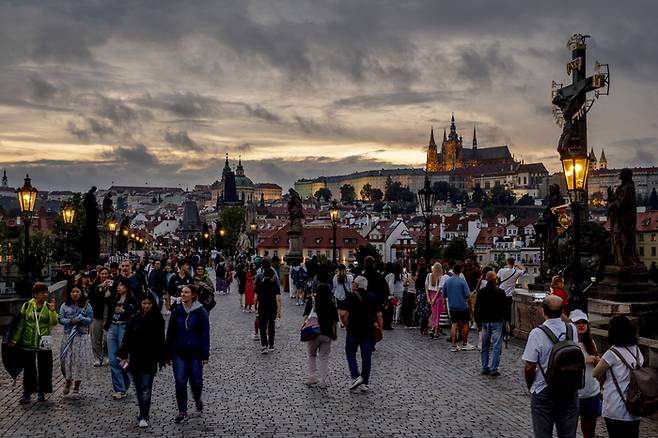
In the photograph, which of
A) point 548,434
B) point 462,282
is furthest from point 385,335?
point 548,434

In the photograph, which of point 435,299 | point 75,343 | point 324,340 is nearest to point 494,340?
point 324,340

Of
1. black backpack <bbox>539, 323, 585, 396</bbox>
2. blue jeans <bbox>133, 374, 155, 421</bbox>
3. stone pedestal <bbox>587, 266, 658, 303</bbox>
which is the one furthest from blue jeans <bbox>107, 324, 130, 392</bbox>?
stone pedestal <bbox>587, 266, 658, 303</bbox>

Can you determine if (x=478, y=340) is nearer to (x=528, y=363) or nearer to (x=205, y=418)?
(x=205, y=418)

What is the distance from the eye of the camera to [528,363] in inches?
291

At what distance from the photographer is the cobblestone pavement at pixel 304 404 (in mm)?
9773

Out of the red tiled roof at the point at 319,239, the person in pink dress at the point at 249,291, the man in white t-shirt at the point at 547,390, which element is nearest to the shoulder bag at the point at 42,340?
the man in white t-shirt at the point at 547,390

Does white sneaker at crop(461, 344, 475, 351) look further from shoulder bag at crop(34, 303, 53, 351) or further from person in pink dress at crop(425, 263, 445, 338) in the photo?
shoulder bag at crop(34, 303, 53, 351)

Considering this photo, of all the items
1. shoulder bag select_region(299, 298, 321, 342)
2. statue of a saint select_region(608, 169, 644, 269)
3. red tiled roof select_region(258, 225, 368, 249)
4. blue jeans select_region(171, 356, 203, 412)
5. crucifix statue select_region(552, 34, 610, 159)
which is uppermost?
crucifix statue select_region(552, 34, 610, 159)

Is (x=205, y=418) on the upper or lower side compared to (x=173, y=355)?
lower

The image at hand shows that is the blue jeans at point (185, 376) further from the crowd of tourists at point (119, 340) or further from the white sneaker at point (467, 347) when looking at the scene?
the white sneaker at point (467, 347)

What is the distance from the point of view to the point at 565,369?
700 centimetres

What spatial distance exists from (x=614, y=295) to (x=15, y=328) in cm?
1092

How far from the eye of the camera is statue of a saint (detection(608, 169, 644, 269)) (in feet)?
56.2

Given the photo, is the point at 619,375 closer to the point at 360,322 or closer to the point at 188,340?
the point at 188,340
